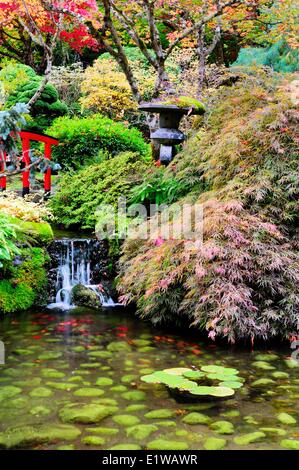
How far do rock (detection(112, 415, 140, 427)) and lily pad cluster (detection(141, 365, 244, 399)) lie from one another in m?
0.56

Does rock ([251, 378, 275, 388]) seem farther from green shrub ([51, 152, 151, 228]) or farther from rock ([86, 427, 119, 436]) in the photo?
green shrub ([51, 152, 151, 228])

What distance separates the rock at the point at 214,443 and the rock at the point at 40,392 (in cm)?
132

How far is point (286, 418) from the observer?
137 inches

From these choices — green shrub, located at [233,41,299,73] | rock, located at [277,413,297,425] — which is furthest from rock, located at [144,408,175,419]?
green shrub, located at [233,41,299,73]

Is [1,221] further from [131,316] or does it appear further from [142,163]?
[142,163]

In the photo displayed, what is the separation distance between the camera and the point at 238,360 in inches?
186

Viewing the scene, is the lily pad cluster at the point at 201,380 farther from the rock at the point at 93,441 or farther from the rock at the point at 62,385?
the rock at the point at 93,441

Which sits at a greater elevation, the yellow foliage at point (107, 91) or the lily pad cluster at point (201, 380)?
the yellow foliage at point (107, 91)

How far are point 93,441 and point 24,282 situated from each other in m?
3.89

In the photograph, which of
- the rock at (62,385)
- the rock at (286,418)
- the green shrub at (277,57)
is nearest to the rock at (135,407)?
the rock at (62,385)

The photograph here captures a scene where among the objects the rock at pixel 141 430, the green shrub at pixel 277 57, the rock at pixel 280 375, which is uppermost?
the green shrub at pixel 277 57

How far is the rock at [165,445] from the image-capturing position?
3.04m

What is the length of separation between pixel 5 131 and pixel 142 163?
5829 mm

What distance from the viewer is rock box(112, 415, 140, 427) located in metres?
3.36
